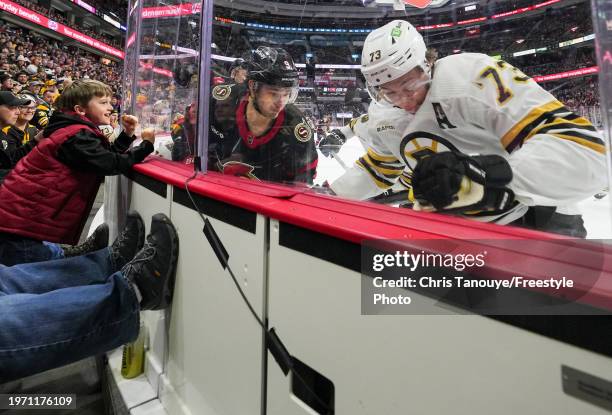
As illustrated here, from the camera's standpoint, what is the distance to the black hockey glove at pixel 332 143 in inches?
37.0

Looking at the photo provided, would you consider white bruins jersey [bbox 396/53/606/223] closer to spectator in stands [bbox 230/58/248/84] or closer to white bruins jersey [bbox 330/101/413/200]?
white bruins jersey [bbox 330/101/413/200]

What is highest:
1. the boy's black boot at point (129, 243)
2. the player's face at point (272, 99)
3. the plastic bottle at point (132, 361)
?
the player's face at point (272, 99)

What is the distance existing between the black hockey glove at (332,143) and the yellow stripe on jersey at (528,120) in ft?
1.34

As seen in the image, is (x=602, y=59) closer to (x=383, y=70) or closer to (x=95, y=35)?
(x=383, y=70)

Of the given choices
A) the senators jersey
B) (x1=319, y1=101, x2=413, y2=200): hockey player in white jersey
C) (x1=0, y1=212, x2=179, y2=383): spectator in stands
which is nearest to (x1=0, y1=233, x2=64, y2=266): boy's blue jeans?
(x1=0, y1=212, x2=179, y2=383): spectator in stands

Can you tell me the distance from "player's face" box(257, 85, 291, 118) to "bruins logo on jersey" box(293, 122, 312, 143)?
0.10 m

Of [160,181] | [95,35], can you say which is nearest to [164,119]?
[160,181]

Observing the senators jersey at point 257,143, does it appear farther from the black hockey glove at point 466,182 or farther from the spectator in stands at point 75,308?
the black hockey glove at point 466,182

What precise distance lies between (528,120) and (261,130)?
865 millimetres

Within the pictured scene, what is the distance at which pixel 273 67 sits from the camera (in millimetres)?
1062

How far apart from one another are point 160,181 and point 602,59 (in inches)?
44.8

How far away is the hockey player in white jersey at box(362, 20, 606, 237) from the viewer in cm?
55

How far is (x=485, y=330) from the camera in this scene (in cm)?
37

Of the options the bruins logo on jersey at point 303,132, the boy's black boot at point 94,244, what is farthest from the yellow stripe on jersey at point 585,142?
the boy's black boot at point 94,244
